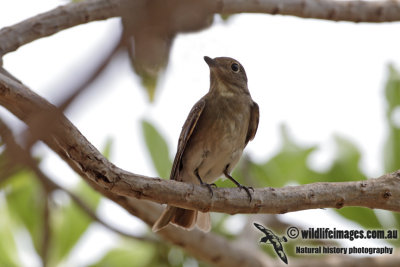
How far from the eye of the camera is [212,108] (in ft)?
16.1

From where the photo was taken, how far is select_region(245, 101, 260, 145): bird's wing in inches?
202

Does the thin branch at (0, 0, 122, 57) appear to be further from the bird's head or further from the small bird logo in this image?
the small bird logo

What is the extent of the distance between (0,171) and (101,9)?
106 inches

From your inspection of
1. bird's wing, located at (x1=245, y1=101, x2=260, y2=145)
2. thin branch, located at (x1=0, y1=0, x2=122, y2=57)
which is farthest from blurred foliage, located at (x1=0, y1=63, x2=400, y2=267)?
thin branch, located at (x1=0, y1=0, x2=122, y2=57)

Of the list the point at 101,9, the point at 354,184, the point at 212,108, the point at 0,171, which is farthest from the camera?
the point at 212,108

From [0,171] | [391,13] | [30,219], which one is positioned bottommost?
[30,219]

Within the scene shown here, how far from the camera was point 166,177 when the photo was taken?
5727mm

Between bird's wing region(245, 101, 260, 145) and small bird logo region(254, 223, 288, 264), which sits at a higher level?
bird's wing region(245, 101, 260, 145)

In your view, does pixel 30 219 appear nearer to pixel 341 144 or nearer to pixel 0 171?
pixel 341 144

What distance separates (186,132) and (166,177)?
116 centimetres

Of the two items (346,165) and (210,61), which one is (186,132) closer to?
(210,61)

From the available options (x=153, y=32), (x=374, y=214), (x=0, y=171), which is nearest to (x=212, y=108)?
(x=374, y=214)

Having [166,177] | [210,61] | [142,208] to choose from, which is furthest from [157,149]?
[142,208]

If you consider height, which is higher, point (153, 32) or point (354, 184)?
point (153, 32)
